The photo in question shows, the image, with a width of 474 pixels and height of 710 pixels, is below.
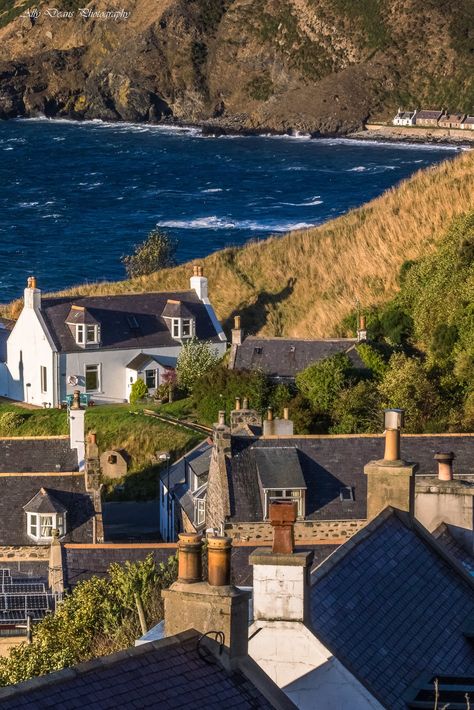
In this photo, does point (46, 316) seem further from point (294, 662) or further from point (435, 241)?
point (294, 662)

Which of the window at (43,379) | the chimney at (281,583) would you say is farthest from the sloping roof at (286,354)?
the chimney at (281,583)

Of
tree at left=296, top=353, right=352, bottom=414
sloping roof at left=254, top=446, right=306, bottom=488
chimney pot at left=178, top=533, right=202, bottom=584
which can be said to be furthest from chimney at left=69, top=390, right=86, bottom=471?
chimney pot at left=178, top=533, right=202, bottom=584

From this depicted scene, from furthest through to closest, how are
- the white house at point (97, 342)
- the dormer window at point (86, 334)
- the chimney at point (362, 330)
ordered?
the dormer window at point (86, 334)
the white house at point (97, 342)
the chimney at point (362, 330)

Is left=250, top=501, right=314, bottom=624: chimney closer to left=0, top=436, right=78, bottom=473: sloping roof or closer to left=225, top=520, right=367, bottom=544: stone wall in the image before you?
left=225, top=520, right=367, bottom=544: stone wall

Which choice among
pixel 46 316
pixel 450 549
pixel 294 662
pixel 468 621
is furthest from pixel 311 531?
pixel 46 316

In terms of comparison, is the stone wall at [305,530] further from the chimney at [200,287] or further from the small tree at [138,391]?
the chimney at [200,287]

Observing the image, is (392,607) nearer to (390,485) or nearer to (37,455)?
(390,485)
